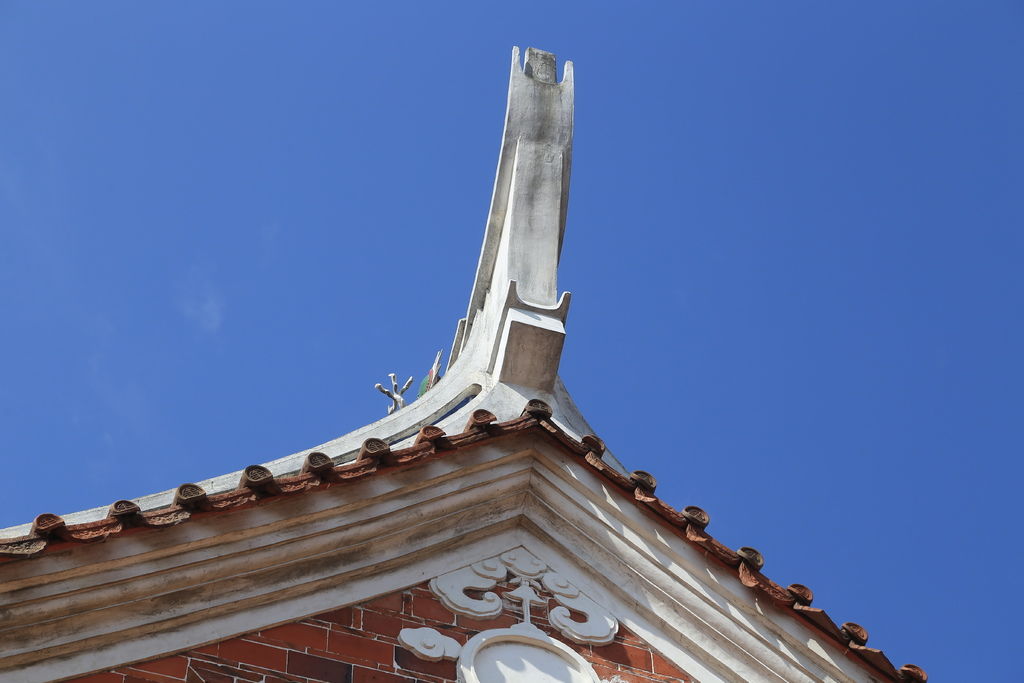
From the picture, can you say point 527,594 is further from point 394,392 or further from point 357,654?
point 394,392

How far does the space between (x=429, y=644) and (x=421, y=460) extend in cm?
93

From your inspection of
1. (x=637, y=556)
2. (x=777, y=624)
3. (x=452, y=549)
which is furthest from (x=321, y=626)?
(x=777, y=624)

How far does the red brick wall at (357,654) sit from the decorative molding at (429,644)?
3 cm

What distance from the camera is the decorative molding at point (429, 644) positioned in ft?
23.2

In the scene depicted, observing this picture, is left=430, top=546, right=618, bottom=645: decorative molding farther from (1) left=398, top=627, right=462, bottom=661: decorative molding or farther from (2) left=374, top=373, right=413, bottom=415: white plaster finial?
(2) left=374, top=373, right=413, bottom=415: white plaster finial

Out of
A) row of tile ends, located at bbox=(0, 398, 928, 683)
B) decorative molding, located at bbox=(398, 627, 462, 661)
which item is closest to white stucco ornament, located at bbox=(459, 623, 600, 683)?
decorative molding, located at bbox=(398, 627, 462, 661)

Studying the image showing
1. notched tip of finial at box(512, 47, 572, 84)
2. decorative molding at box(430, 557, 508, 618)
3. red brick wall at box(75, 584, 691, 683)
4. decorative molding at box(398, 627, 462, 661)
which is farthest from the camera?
notched tip of finial at box(512, 47, 572, 84)

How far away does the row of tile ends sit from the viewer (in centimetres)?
675

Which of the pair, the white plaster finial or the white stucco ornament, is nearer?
the white stucco ornament

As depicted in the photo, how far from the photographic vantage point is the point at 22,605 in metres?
6.50

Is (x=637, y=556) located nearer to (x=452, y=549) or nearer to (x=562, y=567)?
(x=562, y=567)

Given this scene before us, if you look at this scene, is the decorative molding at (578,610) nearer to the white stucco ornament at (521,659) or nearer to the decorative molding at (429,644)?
the white stucco ornament at (521,659)

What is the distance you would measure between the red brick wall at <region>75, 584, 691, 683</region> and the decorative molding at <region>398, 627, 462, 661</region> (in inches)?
1.1

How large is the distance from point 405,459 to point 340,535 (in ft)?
1.58
